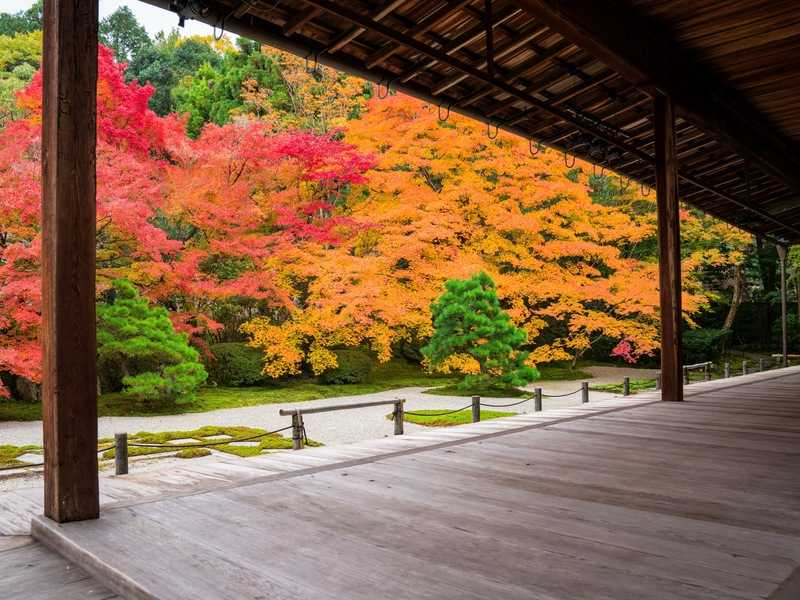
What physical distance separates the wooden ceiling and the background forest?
3143 mm

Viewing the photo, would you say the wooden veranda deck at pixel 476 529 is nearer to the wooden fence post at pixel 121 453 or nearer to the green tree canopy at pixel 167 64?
the wooden fence post at pixel 121 453

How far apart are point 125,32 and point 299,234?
12563 mm

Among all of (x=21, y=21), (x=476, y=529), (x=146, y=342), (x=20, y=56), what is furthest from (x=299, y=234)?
(x=21, y=21)

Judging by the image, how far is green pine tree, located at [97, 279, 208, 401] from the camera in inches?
327

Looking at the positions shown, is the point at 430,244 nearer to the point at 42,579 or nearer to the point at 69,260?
the point at 69,260

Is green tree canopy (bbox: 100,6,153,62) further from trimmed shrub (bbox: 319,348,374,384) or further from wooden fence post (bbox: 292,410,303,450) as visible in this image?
wooden fence post (bbox: 292,410,303,450)

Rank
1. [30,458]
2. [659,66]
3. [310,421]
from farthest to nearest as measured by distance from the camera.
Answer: [310,421] < [30,458] < [659,66]

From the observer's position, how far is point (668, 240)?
4.80 metres

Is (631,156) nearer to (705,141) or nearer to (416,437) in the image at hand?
(705,141)

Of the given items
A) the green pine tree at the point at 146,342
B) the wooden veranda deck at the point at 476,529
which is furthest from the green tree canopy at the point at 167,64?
the wooden veranda deck at the point at 476,529

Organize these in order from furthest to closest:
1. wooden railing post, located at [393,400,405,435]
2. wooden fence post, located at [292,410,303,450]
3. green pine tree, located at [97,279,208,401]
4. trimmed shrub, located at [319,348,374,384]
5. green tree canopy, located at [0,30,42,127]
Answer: green tree canopy, located at [0,30,42,127] → trimmed shrub, located at [319,348,374,384] → green pine tree, located at [97,279,208,401] → wooden railing post, located at [393,400,405,435] → wooden fence post, located at [292,410,303,450]

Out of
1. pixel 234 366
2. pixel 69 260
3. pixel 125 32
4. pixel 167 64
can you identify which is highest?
pixel 125 32

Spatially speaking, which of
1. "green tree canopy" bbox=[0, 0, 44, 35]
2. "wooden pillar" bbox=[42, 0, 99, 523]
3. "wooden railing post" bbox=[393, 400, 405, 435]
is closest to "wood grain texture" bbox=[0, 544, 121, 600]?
"wooden pillar" bbox=[42, 0, 99, 523]

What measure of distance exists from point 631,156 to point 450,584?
5749 millimetres
